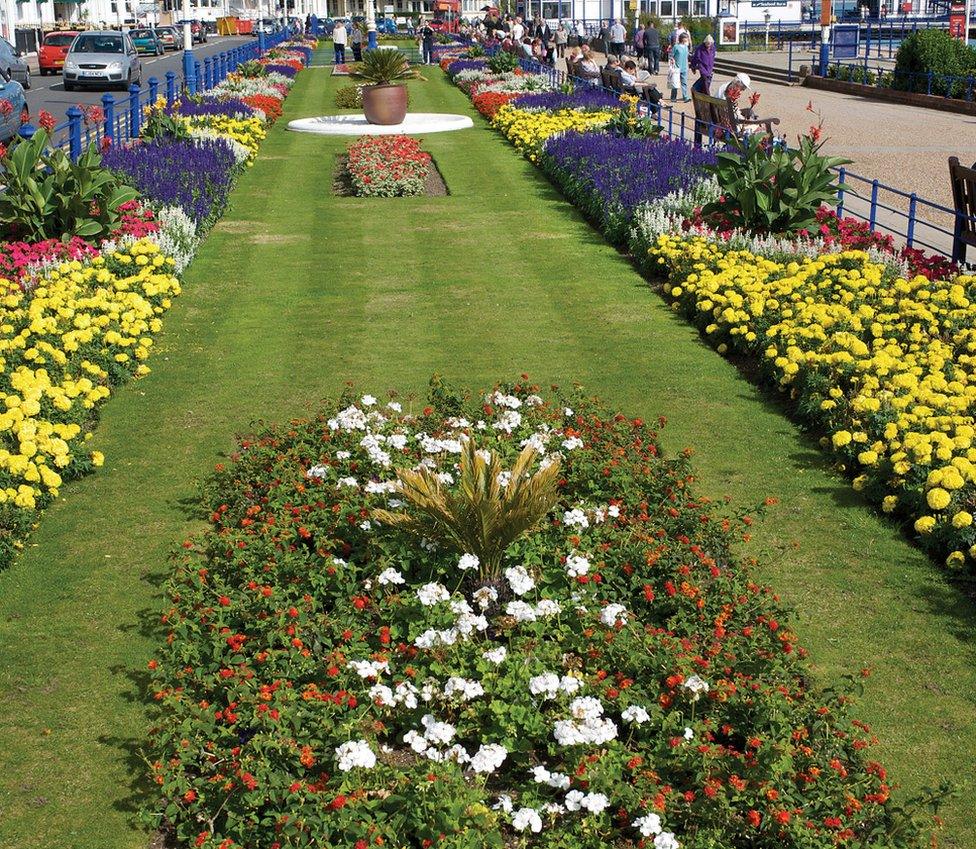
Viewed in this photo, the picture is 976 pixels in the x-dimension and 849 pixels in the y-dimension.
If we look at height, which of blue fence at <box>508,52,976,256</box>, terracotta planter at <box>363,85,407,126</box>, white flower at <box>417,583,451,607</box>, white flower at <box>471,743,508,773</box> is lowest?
white flower at <box>471,743,508,773</box>

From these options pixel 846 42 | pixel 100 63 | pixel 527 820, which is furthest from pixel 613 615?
pixel 846 42

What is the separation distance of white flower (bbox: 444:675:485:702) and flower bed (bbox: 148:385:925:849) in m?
0.01

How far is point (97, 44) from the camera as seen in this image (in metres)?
38.2

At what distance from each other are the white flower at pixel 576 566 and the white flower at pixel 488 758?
4.08ft

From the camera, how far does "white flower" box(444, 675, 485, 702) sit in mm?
4922

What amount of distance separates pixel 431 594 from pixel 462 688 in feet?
2.10

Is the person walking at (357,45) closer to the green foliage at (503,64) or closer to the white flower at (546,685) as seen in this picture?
the green foliage at (503,64)

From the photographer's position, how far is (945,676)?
567 centimetres

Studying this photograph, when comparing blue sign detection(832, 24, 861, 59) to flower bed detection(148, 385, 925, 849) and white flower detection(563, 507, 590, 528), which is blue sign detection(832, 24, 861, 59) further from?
white flower detection(563, 507, 590, 528)

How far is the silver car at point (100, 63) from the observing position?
36250mm

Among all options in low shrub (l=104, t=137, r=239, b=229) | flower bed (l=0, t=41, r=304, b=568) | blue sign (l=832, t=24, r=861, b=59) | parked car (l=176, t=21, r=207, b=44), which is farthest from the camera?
parked car (l=176, t=21, r=207, b=44)

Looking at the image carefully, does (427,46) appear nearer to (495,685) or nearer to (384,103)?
(384,103)

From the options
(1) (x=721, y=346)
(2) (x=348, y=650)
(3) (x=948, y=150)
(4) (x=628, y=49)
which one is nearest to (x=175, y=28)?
(4) (x=628, y=49)

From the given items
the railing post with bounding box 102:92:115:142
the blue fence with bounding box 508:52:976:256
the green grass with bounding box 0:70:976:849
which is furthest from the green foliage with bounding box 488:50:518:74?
the green grass with bounding box 0:70:976:849
